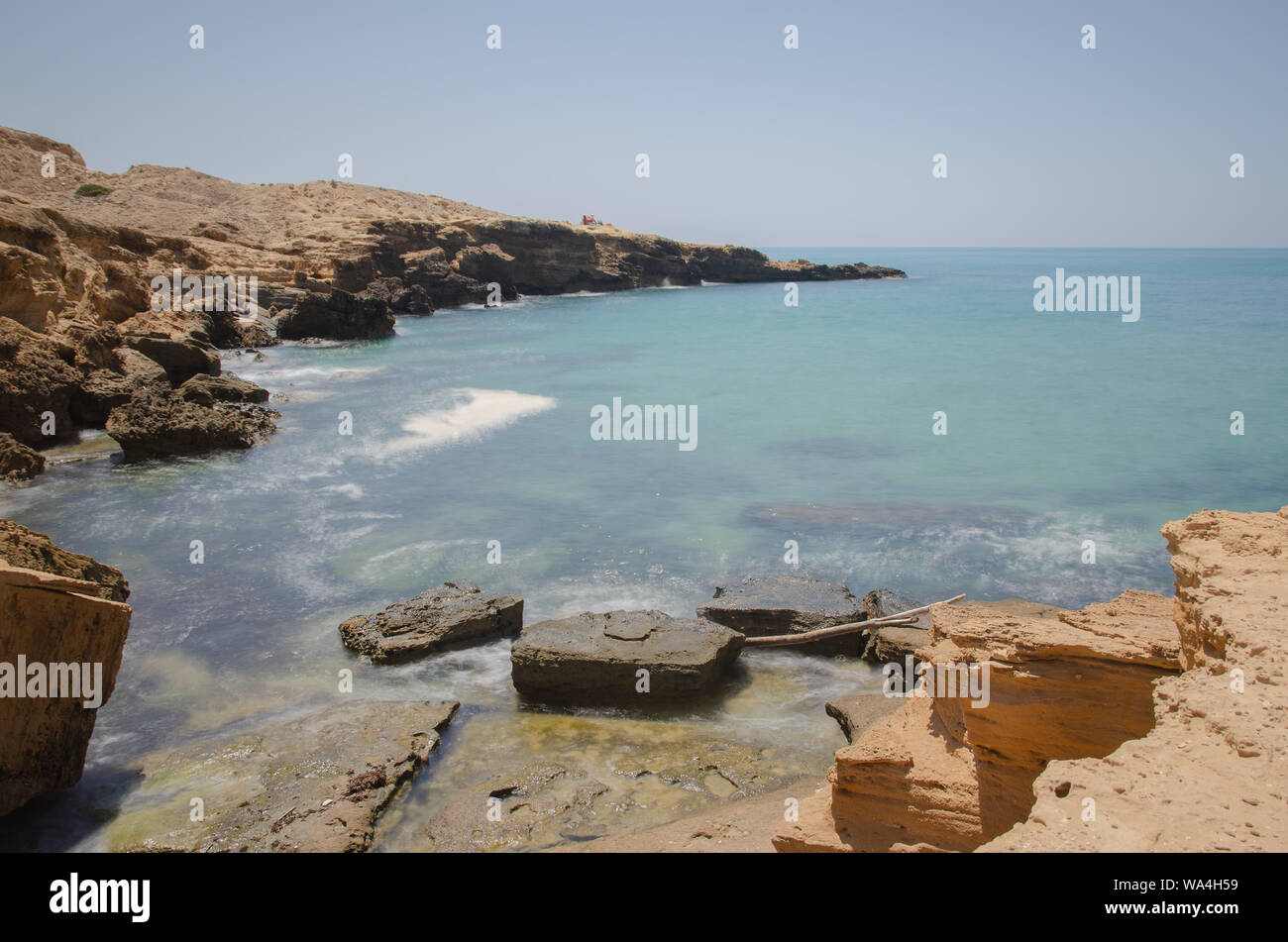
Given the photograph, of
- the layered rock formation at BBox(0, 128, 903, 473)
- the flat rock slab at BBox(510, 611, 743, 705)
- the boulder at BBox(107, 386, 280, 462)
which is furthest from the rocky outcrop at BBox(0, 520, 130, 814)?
the layered rock formation at BBox(0, 128, 903, 473)

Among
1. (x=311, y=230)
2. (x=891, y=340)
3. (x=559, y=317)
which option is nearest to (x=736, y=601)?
(x=891, y=340)

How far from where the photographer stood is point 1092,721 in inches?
180

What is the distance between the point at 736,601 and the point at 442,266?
49588 millimetres

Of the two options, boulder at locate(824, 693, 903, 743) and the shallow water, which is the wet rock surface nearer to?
the shallow water

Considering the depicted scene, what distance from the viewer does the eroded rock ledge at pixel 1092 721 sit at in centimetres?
330

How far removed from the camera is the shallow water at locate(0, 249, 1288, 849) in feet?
28.0

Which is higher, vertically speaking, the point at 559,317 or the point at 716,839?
the point at 559,317

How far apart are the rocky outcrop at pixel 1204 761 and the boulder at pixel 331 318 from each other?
36.2 metres

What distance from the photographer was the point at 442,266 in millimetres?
55312

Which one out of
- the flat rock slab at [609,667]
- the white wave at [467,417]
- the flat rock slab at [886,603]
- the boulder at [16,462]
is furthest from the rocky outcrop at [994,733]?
the boulder at [16,462]

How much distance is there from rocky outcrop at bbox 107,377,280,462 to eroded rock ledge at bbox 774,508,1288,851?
1645 centimetres

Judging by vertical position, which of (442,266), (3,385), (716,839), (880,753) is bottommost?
(716,839)

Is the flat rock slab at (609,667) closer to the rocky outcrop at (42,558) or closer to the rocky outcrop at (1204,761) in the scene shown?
the rocky outcrop at (42,558)
